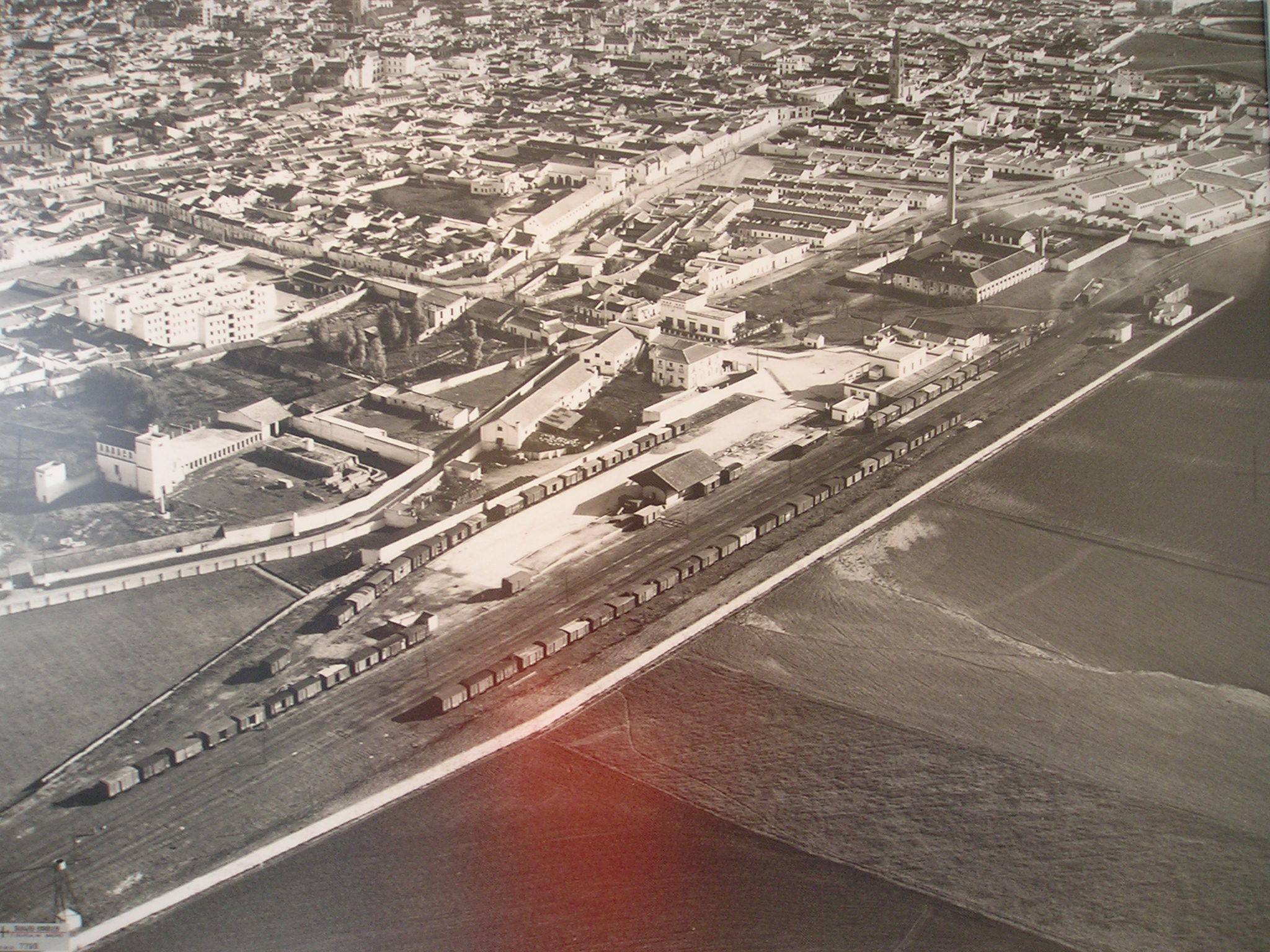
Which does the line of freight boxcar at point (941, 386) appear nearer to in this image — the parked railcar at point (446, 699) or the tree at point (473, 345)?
the tree at point (473, 345)

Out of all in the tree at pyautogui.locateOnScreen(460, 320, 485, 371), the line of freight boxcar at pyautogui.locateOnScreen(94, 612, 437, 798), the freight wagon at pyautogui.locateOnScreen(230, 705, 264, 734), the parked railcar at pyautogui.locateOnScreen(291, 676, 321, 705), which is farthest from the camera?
the tree at pyautogui.locateOnScreen(460, 320, 485, 371)

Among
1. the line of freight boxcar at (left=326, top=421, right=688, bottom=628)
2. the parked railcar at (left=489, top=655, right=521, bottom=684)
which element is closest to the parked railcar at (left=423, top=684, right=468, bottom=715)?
the parked railcar at (left=489, top=655, right=521, bottom=684)

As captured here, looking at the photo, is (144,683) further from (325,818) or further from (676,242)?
(676,242)

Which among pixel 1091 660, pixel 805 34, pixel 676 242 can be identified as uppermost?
pixel 805 34

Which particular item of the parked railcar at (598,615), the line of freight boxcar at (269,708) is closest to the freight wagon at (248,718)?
the line of freight boxcar at (269,708)

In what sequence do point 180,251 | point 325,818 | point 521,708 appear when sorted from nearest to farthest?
point 325,818
point 521,708
point 180,251

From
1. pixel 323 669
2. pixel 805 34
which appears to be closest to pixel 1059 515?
pixel 323 669

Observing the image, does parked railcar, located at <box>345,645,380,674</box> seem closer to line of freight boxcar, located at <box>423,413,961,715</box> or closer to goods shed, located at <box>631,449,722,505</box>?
line of freight boxcar, located at <box>423,413,961,715</box>
